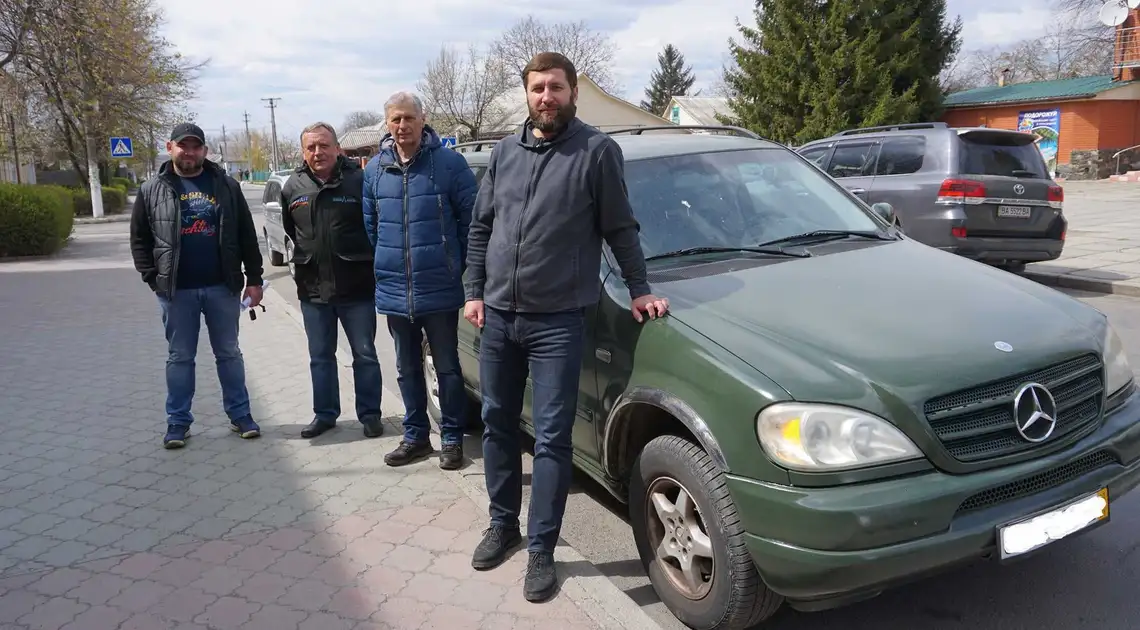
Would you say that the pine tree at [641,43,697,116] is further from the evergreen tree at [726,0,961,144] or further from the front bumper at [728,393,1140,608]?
the front bumper at [728,393,1140,608]

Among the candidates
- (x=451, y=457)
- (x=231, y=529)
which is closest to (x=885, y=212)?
(x=451, y=457)

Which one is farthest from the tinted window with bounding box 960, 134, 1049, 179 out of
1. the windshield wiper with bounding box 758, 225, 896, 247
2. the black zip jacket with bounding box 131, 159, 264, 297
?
the black zip jacket with bounding box 131, 159, 264, 297

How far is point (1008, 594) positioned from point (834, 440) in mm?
1296

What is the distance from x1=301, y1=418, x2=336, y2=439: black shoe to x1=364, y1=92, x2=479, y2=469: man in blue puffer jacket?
1214 mm

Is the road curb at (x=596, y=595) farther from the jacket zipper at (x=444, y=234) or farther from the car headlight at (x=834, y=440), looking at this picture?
the jacket zipper at (x=444, y=234)

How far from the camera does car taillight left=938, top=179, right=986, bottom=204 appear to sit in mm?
8906

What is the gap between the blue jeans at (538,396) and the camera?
10.5 feet

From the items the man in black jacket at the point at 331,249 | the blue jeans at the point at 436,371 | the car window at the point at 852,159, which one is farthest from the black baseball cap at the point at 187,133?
the car window at the point at 852,159

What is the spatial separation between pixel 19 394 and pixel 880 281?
6.12m

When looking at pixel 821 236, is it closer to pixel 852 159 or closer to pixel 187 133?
pixel 187 133

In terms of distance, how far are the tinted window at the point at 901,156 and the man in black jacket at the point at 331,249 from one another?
6876mm

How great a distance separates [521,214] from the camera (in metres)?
3.19

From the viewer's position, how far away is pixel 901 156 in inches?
387

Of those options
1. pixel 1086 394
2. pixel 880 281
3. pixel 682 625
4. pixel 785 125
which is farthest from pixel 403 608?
pixel 785 125
